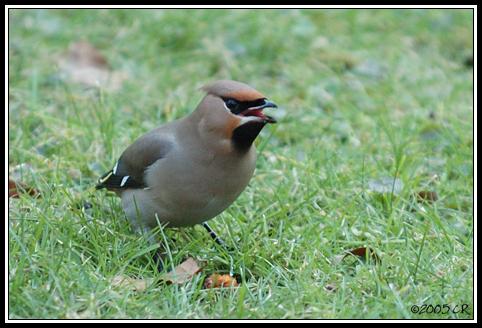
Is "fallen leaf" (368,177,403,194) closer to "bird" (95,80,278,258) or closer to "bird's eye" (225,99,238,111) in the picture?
"bird" (95,80,278,258)

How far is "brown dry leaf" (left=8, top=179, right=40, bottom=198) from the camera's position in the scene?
187 inches

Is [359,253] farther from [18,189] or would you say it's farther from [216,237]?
[18,189]

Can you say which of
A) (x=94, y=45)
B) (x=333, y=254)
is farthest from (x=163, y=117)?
(x=333, y=254)

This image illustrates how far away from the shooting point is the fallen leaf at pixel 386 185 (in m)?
4.92

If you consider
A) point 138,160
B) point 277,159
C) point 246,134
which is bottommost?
point 277,159

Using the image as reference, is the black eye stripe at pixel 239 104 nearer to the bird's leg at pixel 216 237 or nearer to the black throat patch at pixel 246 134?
the black throat patch at pixel 246 134

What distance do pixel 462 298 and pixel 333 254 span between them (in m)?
0.88

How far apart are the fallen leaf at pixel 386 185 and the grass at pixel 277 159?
6cm

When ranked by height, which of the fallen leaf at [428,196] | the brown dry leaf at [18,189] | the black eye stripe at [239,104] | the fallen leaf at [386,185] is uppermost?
the black eye stripe at [239,104]

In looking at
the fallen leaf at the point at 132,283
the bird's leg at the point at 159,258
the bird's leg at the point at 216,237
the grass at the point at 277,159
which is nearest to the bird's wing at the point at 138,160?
the grass at the point at 277,159

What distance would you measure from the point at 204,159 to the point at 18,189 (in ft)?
5.36

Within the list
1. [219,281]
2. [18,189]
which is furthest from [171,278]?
[18,189]

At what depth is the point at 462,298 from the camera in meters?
3.65

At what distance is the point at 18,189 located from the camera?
476cm
